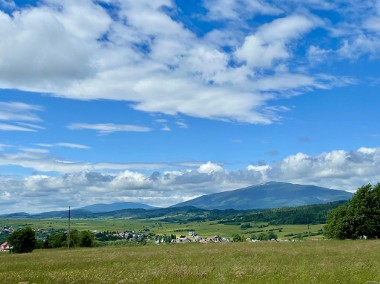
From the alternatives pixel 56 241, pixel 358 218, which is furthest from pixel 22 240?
pixel 358 218

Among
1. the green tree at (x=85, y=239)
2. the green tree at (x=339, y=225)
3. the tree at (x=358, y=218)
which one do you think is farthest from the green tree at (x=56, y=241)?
the tree at (x=358, y=218)

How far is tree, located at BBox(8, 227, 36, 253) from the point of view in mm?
69125

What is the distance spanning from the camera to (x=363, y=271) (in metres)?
14.9

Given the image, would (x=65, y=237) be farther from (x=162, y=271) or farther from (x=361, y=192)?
(x=162, y=271)

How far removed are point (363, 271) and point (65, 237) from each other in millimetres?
80439

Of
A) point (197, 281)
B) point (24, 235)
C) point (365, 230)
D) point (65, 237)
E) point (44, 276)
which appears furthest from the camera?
point (65, 237)

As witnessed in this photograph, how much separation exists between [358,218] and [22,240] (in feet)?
185

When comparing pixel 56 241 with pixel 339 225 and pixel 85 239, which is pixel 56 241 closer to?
pixel 85 239

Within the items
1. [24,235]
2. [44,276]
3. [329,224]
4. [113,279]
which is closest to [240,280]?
[113,279]

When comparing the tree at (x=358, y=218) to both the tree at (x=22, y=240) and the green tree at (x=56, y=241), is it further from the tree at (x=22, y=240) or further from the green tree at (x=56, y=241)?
the green tree at (x=56, y=241)

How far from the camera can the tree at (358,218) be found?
58.7 metres

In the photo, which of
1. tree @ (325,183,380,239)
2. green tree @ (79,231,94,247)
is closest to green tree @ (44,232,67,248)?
green tree @ (79,231,94,247)

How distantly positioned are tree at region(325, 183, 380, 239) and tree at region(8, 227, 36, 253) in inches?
2018

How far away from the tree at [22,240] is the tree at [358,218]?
51269 millimetres
